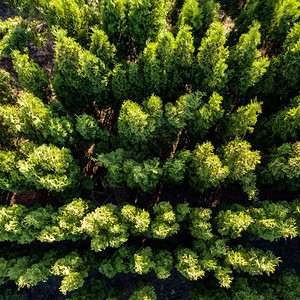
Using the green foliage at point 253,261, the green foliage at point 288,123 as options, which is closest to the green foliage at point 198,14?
the green foliage at point 288,123

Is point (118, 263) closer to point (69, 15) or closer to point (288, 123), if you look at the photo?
point (288, 123)

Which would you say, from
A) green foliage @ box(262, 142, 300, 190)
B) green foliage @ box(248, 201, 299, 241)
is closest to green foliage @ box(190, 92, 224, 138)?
green foliage @ box(262, 142, 300, 190)

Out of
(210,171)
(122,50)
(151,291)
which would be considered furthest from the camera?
(122,50)

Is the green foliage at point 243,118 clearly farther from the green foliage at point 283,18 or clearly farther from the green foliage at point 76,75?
the green foliage at point 76,75

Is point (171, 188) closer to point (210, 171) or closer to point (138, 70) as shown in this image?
point (210, 171)

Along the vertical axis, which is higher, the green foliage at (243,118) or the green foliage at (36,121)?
the green foliage at (243,118)

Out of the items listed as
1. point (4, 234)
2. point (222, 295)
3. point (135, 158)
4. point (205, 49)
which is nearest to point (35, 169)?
point (4, 234)
